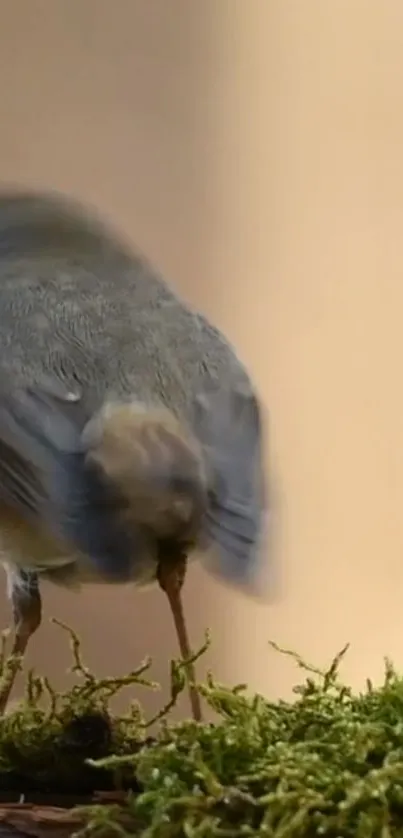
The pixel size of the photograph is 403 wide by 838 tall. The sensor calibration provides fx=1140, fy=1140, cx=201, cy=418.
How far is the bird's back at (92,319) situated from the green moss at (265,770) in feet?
0.56

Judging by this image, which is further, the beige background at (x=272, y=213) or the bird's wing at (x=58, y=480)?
the beige background at (x=272, y=213)

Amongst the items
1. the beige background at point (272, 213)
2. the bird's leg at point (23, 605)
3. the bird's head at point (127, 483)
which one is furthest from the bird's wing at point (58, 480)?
the beige background at point (272, 213)

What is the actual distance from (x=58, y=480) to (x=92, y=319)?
134 millimetres

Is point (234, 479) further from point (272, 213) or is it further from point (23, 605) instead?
point (272, 213)

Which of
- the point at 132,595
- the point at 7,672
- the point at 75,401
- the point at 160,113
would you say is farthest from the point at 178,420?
the point at 160,113

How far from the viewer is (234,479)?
0.58 metres

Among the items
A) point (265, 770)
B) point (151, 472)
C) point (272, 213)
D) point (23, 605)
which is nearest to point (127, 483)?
point (151, 472)

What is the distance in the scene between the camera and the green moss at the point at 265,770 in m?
0.47

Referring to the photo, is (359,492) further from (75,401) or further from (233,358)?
(75,401)

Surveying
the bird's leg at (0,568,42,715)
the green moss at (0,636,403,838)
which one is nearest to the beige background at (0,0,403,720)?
the bird's leg at (0,568,42,715)

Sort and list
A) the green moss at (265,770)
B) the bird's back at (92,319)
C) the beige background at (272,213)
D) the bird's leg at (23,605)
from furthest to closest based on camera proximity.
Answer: the beige background at (272,213), the bird's leg at (23,605), the bird's back at (92,319), the green moss at (265,770)

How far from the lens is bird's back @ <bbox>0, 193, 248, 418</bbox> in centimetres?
62

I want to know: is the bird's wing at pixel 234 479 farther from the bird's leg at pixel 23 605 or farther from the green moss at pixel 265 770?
the bird's leg at pixel 23 605

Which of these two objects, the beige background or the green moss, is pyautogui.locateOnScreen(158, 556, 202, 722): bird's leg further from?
the beige background
